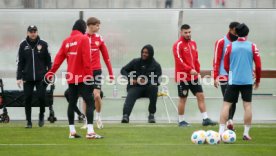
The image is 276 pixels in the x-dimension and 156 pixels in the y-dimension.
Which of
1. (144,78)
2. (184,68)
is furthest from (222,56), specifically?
(144,78)

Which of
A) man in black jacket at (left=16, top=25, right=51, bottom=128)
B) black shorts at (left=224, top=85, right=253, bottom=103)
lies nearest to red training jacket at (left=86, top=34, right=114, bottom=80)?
man in black jacket at (left=16, top=25, right=51, bottom=128)

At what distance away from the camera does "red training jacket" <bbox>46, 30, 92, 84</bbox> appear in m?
15.2

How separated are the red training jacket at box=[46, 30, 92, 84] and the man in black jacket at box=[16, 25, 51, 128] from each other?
3.21 meters

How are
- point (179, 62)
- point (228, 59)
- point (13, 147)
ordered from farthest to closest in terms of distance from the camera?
point (179, 62), point (228, 59), point (13, 147)

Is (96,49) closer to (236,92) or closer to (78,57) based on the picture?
(78,57)

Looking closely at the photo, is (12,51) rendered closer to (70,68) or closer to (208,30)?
(208,30)

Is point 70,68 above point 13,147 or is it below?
above

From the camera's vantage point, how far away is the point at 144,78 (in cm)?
2134

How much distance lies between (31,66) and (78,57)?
342 cm

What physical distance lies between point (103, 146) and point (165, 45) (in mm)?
10259

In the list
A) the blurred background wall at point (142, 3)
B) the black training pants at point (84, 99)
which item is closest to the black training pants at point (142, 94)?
the black training pants at point (84, 99)

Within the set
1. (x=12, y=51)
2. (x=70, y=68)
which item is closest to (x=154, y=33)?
(x=12, y=51)

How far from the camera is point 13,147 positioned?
13.8 metres

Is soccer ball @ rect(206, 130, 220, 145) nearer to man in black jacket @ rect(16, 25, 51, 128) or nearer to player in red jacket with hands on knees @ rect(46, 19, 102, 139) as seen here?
player in red jacket with hands on knees @ rect(46, 19, 102, 139)
